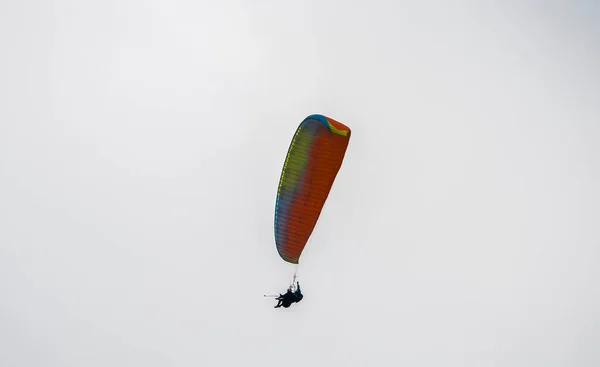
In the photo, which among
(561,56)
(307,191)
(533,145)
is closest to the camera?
(307,191)

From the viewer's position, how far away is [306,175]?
295 inches

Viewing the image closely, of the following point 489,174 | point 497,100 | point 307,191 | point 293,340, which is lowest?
point 293,340

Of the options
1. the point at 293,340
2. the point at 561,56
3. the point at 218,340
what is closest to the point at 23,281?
the point at 218,340

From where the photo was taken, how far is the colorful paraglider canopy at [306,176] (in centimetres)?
709

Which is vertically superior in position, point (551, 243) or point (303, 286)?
point (551, 243)

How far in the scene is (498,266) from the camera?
15.8 metres

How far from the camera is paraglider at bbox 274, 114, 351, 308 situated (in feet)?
23.3

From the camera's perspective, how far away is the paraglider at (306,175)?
23.3 feet

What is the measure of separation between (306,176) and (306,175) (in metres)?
0.02

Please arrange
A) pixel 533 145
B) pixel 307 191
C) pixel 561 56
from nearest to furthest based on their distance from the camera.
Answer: pixel 307 191 → pixel 561 56 → pixel 533 145

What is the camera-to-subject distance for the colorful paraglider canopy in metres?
7.09

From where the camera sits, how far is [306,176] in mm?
7500

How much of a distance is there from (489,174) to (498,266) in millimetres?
2685

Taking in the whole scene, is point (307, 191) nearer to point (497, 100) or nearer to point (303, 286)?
point (303, 286)
